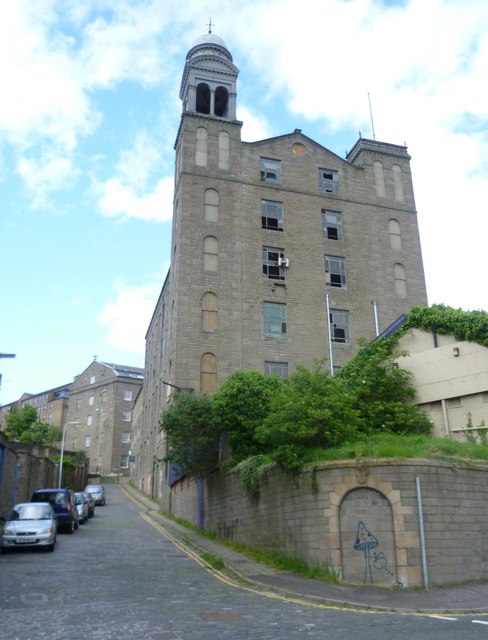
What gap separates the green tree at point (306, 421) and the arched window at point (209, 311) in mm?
16371

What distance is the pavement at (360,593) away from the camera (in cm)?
1181

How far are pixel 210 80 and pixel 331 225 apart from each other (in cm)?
1310

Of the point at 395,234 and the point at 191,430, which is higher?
the point at 395,234

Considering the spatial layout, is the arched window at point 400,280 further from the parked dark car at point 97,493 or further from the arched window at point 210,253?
the parked dark car at point 97,493

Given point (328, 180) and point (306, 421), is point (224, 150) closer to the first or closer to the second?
point (328, 180)

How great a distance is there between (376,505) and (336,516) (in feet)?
3.33

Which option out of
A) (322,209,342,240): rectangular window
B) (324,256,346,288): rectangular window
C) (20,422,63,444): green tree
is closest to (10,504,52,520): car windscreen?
(324,256,346,288): rectangular window

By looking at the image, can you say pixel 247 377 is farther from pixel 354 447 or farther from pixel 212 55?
pixel 212 55

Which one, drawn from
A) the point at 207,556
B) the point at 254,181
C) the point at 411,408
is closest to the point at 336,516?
the point at 207,556

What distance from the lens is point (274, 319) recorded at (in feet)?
117

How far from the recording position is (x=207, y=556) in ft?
60.4

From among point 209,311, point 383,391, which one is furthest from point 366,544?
point 209,311

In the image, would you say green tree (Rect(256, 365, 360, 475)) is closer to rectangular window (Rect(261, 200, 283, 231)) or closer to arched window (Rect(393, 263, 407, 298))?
rectangular window (Rect(261, 200, 283, 231))

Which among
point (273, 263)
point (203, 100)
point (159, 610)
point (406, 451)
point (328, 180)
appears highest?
point (203, 100)
